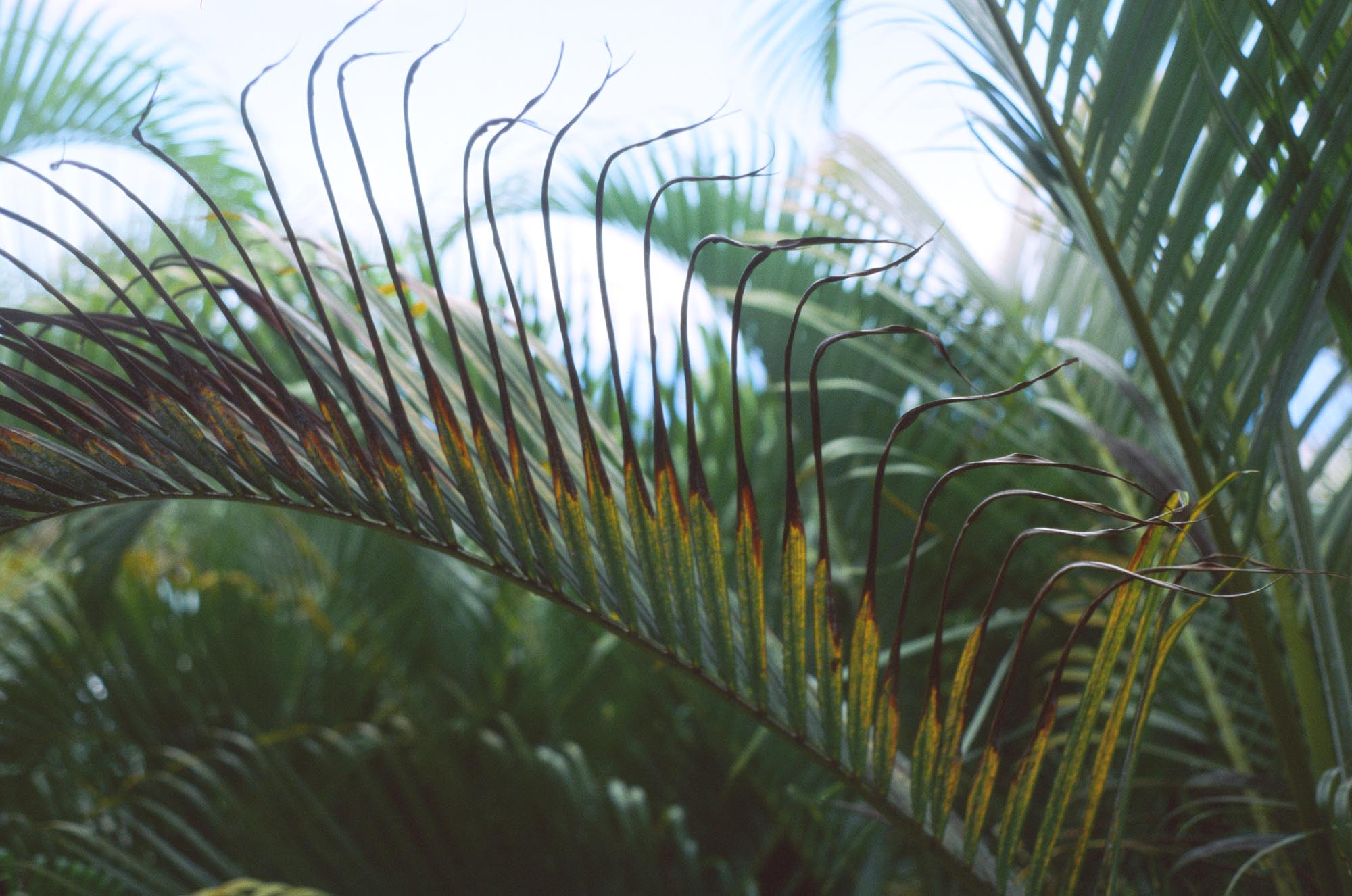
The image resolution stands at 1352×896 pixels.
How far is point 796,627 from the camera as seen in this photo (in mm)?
463

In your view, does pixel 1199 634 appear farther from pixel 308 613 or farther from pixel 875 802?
pixel 308 613

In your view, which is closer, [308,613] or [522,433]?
[522,433]

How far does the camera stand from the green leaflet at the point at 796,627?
0.45 m

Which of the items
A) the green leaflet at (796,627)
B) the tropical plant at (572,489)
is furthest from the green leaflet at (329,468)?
the green leaflet at (796,627)

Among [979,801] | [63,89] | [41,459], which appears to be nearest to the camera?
[41,459]

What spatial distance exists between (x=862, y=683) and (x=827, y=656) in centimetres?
2

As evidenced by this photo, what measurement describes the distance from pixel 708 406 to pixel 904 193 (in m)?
0.36

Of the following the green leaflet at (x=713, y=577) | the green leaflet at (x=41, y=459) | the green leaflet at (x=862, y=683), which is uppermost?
the green leaflet at (x=41, y=459)

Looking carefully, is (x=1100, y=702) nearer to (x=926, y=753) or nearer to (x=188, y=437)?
(x=926, y=753)

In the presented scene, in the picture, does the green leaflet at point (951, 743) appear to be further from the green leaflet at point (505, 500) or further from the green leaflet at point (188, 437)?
the green leaflet at point (188, 437)

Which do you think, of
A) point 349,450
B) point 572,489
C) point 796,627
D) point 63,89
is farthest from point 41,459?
point 63,89

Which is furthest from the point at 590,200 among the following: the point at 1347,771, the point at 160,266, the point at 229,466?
the point at 1347,771

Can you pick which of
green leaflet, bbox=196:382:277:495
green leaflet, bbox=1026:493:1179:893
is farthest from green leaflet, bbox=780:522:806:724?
green leaflet, bbox=196:382:277:495

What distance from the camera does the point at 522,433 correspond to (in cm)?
68
